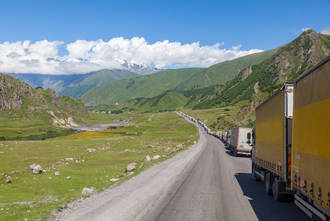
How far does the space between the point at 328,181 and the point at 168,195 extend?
10.4 m

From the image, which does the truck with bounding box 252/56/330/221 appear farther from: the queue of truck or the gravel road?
the gravel road

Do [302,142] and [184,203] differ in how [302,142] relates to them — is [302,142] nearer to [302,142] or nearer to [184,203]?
[302,142]

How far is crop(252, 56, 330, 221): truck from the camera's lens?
10.1 meters

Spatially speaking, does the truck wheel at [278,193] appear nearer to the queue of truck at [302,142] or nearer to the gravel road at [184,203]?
the queue of truck at [302,142]

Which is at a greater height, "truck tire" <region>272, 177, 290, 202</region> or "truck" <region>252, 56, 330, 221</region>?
"truck" <region>252, 56, 330, 221</region>

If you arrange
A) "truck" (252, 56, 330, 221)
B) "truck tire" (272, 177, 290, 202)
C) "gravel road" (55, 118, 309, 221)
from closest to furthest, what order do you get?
"truck" (252, 56, 330, 221) → "gravel road" (55, 118, 309, 221) → "truck tire" (272, 177, 290, 202)

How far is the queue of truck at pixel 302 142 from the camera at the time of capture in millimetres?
10055

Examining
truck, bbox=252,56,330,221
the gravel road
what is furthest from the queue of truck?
the gravel road

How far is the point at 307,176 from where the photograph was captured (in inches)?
452

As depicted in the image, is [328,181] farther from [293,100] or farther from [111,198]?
[111,198]

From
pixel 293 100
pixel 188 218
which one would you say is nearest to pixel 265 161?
pixel 293 100

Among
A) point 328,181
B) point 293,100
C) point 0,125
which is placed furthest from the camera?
point 0,125

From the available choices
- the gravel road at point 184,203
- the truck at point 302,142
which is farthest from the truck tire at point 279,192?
the gravel road at point 184,203

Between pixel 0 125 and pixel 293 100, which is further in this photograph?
pixel 0 125
